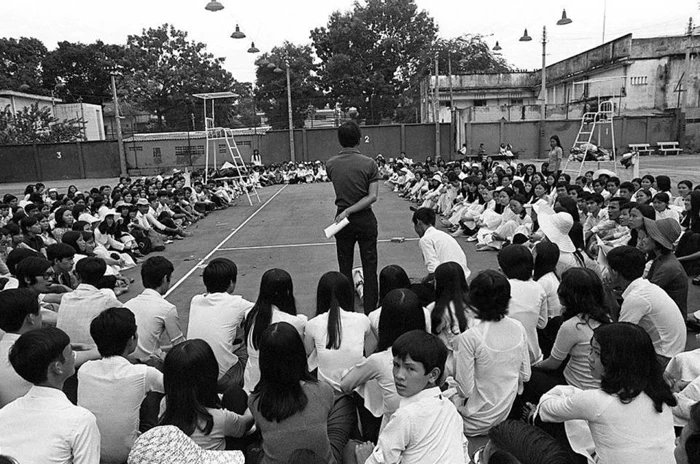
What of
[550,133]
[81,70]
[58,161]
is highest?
[81,70]

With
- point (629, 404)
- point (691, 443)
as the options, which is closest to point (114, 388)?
point (629, 404)

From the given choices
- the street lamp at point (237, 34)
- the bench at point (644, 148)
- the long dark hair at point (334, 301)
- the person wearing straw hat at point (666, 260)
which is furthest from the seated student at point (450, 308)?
the bench at point (644, 148)

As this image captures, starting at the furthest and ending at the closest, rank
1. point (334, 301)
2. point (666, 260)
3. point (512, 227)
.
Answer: point (512, 227), point (666, 260), point (334, 301)

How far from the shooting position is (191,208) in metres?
12.2

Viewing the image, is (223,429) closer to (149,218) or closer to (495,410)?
(495,410)

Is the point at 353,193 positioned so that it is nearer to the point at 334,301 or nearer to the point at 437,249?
the point at 437,249

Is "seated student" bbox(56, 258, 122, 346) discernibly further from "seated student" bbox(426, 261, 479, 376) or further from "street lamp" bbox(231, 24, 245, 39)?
"street lamp" bbox(231, 24, 245, 39)

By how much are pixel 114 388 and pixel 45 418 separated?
0.46 m

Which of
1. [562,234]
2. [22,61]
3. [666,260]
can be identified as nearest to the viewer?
[666,260]

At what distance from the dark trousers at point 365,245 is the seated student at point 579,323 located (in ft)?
6.40

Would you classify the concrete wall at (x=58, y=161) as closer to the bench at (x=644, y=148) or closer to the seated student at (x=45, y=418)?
the bench at (x=644, y=148)

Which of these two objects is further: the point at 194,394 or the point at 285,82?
the point at 285,82

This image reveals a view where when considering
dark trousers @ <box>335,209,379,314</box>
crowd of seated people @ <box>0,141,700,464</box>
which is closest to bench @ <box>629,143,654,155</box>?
crowd of seated people @ <box>0,141,700,464</box>

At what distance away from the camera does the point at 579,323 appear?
9.82 ft
